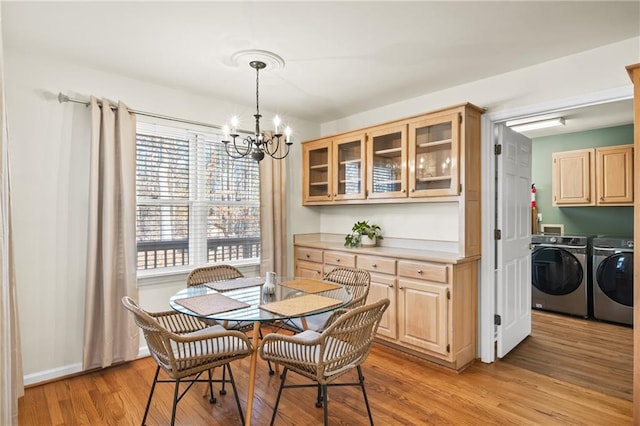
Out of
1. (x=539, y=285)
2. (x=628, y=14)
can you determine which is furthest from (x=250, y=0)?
(x=539, y=285)

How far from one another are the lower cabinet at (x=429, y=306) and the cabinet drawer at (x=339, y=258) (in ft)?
0.64

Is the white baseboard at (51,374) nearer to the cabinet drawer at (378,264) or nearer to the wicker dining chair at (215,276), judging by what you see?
the wicker dining chair at (215,276)

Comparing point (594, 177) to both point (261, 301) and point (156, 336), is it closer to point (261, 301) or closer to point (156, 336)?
point (261, 301)

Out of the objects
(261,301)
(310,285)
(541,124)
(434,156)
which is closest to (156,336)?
(261,301)

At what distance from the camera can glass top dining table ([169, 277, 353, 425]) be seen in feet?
6.43

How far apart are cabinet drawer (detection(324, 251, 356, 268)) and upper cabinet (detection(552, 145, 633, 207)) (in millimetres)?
3337

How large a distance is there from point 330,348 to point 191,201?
88.2 inches

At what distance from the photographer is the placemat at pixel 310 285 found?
2511mm

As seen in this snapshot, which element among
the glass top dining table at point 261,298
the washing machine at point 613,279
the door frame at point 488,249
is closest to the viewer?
the glass top dining table at point 261,298

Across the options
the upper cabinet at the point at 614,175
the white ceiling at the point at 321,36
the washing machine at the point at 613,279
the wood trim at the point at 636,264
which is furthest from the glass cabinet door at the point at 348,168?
the upper cabinet at the point at 614,175

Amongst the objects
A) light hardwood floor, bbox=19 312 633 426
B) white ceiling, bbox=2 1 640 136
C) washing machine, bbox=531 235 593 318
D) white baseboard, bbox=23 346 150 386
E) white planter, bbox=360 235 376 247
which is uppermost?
white ceiling, bbox=2 1 640 136

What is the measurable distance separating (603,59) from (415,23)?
4.70 ft

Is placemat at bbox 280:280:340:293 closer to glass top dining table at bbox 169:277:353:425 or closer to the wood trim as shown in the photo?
glass top dining table at bbox 169:277:353:425

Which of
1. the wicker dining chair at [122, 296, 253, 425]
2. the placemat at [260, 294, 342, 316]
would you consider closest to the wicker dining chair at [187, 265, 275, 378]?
the wicker dining chair at [122, 296, 253, 425]
